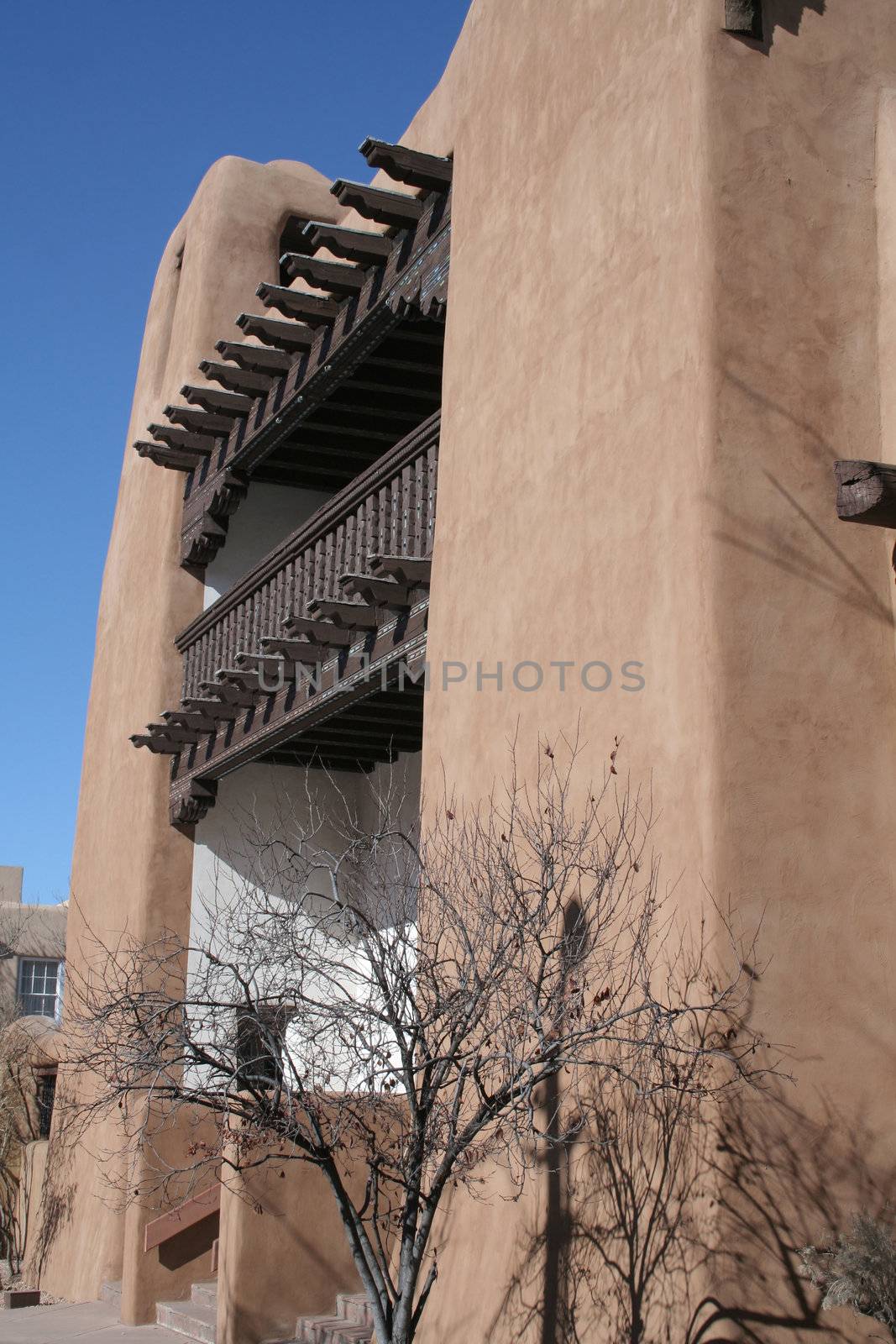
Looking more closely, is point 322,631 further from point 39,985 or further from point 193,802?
point 39,985

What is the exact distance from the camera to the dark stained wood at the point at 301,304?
42.5 feet

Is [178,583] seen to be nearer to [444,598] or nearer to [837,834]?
[444,598]

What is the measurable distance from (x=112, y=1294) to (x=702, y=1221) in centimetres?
999

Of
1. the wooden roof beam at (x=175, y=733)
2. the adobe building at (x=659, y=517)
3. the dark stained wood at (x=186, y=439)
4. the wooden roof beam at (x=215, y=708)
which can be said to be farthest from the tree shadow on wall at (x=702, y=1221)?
the dark stained wood at (x=186, y=439)

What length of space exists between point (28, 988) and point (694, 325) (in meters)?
25.9

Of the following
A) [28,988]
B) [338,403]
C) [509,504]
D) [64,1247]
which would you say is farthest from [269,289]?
[28,988]

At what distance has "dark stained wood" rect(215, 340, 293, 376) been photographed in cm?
1422

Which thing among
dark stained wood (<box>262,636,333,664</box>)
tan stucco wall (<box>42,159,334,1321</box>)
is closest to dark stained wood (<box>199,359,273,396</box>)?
tan stucco wall (<box>42,159,334,1321</box>)

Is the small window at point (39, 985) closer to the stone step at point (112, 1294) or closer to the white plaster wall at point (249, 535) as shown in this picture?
the stone step at point (112, 1294)

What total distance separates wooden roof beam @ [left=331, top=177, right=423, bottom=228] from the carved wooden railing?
6.28 ft

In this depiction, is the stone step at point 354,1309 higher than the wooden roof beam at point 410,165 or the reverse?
the reverse

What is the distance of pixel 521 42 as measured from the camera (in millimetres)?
10562

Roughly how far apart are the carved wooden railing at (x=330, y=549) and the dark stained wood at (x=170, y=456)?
2191 mm

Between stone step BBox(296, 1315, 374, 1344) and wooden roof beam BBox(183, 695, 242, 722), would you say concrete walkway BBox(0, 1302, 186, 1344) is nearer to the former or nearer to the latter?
stone step BBox(296, 1315, 374, 1344)
